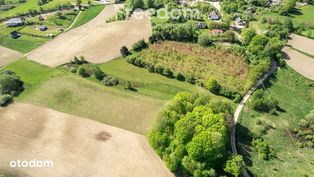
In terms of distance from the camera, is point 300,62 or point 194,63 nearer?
point 194,63

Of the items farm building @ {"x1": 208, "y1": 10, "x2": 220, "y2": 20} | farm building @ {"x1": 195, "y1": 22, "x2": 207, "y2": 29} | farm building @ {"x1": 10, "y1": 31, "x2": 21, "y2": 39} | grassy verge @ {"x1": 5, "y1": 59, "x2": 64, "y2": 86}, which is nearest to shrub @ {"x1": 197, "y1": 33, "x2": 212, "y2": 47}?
farm building @ {"x1": 195, "y1": 22, "x2": 207, "y2": 29}

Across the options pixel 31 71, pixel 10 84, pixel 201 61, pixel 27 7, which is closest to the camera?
pixel 10 84

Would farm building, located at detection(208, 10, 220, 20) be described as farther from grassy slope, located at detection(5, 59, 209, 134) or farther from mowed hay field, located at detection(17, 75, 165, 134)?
mowed hay field, located at detection(17, 75, 165, 134)

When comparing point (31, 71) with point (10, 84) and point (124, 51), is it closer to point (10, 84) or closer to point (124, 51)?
point (10, 84)

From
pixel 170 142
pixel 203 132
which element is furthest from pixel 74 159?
pixel 203 132

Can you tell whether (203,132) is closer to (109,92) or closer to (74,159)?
(74,159)

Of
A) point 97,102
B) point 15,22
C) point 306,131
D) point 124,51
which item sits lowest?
point 306,131

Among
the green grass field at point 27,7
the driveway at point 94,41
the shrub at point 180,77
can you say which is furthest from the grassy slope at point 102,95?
the green grass field at point 27,7

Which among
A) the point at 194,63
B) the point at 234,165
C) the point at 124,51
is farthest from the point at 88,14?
the point at 234,165
